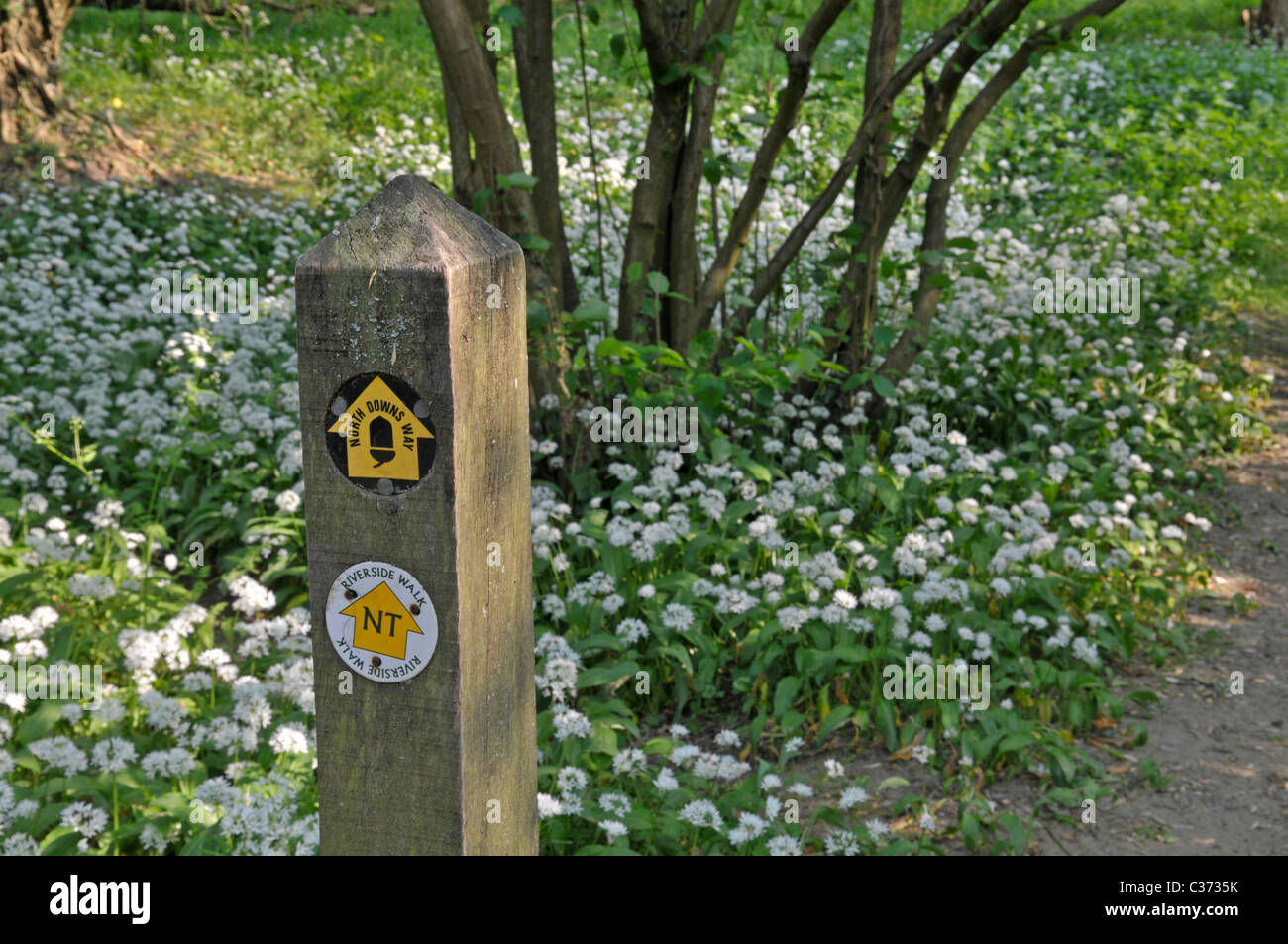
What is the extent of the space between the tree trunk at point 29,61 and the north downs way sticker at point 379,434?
9.14m

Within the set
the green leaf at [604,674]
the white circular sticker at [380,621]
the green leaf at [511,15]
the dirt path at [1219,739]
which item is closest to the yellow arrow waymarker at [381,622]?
the white circular sticker at [380,621]

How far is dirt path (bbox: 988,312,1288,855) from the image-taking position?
349 centimetres

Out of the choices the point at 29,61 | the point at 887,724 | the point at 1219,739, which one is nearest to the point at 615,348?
the point at 887,724

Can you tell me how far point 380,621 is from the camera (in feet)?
5.85

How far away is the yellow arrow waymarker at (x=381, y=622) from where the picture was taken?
5.80 feet

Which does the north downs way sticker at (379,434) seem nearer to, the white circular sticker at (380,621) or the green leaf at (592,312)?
the white circular sticker at (380,621)

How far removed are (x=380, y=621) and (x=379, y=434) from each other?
29cm

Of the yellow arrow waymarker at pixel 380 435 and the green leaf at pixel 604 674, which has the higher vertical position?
the yellow arrow waymarker at pixel 380 435

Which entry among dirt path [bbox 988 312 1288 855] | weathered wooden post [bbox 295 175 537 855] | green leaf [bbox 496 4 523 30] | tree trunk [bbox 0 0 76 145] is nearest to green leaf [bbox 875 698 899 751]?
dirt path [bbox 988 312 1288 855]

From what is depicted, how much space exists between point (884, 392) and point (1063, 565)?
112cm

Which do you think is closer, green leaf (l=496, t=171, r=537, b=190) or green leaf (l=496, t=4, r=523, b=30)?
green leaf (l=496, t=4, r=523, b=30)

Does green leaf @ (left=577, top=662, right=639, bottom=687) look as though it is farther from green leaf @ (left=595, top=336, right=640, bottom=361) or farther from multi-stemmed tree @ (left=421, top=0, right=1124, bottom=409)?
multi-stemmed tree @ (left=421, top=0, right=1124, bottom=409)
